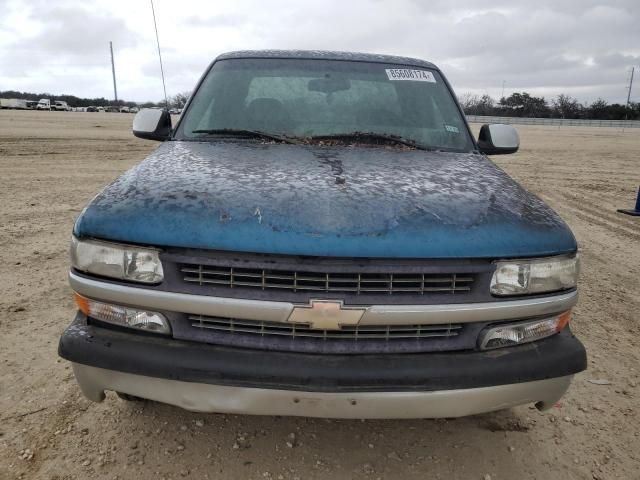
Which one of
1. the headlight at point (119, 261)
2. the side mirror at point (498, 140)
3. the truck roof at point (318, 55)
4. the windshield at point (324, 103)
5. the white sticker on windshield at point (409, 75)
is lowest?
the headlight at point (119, 261)

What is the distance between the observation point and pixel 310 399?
176cm

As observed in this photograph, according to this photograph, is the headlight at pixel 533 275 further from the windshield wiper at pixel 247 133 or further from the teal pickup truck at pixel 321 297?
the windshield wiper at pixel 247 133

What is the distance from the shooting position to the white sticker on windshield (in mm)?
3305

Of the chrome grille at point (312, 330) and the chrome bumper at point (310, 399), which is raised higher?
the chrome grille at point (312, 330)

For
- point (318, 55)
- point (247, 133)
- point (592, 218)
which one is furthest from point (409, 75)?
point (592, 218)

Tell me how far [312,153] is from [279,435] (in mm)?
1381

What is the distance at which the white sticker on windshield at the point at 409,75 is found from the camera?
10.8 ft

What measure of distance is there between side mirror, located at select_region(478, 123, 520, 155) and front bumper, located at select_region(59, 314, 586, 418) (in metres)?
1.68

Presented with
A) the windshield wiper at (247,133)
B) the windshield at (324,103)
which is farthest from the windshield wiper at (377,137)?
the windshield wiper at (247,133)

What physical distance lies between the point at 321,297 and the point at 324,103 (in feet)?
5.54

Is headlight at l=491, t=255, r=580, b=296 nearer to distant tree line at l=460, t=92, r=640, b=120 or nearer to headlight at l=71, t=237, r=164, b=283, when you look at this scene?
headlight at l=71, t=237, r=164, b=283

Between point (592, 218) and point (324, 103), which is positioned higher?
point (324, 103)

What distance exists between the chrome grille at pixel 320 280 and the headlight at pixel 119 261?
12cm

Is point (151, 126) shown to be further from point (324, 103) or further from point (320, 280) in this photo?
point (320, 280)
